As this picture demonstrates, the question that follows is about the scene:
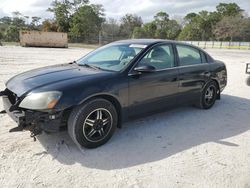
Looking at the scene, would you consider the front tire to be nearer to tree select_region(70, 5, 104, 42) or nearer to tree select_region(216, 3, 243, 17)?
tree select_region(70, 5, 104, 42)

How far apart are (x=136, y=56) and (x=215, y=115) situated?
7.46ft

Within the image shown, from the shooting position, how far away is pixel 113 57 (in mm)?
4332

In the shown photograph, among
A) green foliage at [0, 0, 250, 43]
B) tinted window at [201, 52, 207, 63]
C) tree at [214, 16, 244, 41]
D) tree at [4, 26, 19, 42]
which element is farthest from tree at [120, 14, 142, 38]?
tinted window at [201, 52, 207, 63]

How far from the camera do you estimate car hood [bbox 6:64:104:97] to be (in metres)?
3.29

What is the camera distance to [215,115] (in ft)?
16.6

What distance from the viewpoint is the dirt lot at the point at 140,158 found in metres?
2.74

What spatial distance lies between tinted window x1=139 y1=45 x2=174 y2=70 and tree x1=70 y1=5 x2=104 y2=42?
165ft

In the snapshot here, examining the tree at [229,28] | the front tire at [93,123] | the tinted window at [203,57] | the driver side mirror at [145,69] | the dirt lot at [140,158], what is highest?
the tree at [229,28]

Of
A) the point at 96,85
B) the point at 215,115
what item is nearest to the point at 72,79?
the point at 96,85

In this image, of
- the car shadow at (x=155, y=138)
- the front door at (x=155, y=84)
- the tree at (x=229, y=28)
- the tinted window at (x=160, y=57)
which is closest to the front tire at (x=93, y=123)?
the car shadow at (x=155, y=138)

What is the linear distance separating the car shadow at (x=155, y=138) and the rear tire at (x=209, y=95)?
145mm

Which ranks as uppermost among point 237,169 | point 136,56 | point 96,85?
Answer: point 136,56

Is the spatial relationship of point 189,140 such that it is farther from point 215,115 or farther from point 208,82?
point 208,82

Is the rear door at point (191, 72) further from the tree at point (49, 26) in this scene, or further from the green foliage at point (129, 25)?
the tree at point (49, 26)
